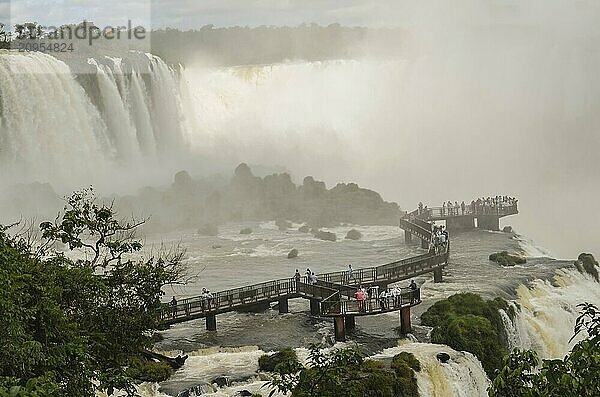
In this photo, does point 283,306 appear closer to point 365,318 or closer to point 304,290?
point 304,290

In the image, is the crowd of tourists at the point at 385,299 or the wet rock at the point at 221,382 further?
the crowd of tourists at the point at 385,299

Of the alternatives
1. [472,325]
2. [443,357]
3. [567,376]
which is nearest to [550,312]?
[472,325]

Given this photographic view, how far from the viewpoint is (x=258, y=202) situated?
133 feet

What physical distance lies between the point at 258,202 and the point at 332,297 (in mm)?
20060

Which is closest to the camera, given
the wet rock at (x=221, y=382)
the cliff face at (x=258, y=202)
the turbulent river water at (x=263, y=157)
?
the wet rock at (x=221, y=382)

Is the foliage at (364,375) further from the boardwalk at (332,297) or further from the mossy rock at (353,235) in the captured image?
the mossy rock at (353,235)

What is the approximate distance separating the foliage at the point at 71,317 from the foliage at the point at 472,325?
6.54m

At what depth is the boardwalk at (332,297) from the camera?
19875mm

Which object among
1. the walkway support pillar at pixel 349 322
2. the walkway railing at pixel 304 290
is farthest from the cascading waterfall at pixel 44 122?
the walkway support pillar at pixel 349 322

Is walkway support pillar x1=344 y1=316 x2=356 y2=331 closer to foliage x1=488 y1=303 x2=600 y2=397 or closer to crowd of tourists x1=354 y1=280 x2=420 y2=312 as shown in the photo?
crowd of tourists x1=354 y1=280 x2=420 y2=312

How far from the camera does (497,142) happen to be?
173 feet

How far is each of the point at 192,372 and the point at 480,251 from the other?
15629 mm

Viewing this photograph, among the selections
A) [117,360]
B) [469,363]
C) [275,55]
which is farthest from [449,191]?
[117,360]

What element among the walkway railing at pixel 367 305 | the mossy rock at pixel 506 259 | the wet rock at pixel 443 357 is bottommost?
the wet rock at pixel 443 357
